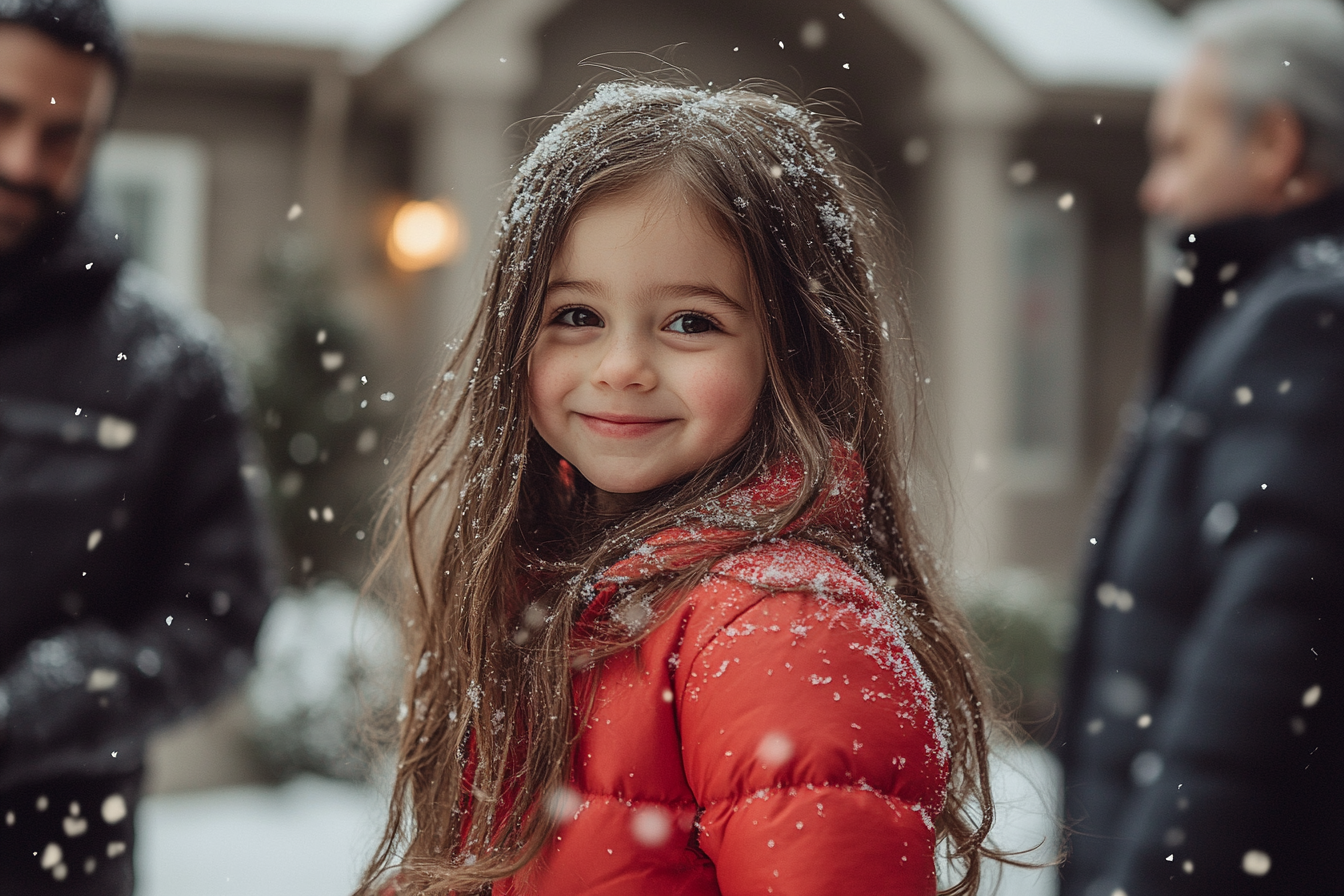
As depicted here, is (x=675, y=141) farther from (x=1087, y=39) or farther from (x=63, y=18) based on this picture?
(x=1087, y=39)

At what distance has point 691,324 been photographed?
1.89 feet

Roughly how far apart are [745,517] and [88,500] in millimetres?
874

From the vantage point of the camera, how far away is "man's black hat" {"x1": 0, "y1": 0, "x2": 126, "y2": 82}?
0.91m

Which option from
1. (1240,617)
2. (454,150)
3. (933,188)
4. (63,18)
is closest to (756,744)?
(1240,617)

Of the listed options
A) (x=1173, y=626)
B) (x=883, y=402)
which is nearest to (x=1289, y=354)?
(x=1173, y=626)

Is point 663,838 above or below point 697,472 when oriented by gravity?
below

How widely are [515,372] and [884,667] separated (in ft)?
0.81

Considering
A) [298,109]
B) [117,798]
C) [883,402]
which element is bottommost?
[117,798]

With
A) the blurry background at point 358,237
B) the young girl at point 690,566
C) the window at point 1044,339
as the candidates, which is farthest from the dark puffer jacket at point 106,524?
the window at point 1044,339

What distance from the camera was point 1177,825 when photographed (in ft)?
3.43

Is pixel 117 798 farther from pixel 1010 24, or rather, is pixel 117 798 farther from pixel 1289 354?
pixel 1010 24

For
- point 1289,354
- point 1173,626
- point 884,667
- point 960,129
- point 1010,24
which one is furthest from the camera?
point 1010,24

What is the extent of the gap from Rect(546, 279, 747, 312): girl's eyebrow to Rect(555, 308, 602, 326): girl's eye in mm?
13

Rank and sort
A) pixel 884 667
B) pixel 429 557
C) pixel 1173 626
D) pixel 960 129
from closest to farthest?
pixel 884 667 → pixel 429 557 → pixel 1173 626 → pixel 960 129
